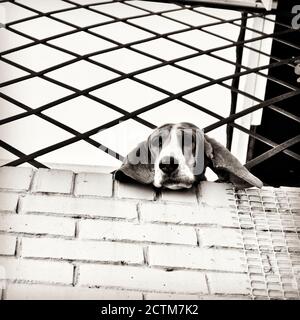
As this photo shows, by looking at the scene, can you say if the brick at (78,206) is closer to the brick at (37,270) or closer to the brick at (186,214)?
the brick at (186,214)

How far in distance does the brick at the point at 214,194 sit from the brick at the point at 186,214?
2cm

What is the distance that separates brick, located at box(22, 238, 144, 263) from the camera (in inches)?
44.4

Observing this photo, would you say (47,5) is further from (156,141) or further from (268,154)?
(268,154)

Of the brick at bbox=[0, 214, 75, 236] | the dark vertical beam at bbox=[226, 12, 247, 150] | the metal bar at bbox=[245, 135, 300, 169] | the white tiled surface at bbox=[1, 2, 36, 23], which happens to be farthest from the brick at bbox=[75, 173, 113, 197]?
the white tiled surface at bbox=[1, 2, 36, 23]

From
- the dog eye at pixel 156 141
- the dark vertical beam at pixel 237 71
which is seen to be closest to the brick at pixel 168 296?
the dog eye at pixel 156 141

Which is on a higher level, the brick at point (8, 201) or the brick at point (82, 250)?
the brick at point (8, 201)

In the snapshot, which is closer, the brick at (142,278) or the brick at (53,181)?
the brick at (142,278)

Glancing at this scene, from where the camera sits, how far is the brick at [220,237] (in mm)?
1200

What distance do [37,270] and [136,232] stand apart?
0.25 metres

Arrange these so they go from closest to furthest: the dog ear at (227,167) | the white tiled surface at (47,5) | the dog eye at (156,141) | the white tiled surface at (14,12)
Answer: the dog ear at (227,167) → the dog eye at (156,141) → the white tiled surface at (14,12) → the white tiled surface at (47,5)

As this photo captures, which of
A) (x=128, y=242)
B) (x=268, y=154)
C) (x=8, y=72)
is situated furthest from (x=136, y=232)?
(x=8, y=72)

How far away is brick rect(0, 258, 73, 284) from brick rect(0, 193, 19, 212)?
15cm
